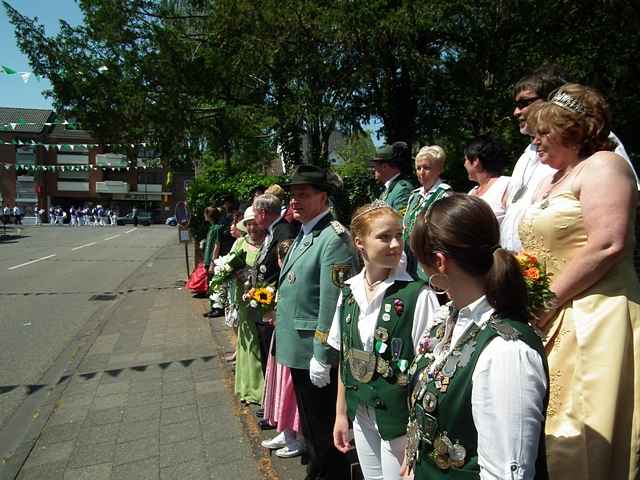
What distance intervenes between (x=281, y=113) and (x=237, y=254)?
5.22 meters

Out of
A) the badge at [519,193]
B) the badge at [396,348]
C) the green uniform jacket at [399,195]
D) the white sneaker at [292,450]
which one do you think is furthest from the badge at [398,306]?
the green uniform jacket at [399,195]

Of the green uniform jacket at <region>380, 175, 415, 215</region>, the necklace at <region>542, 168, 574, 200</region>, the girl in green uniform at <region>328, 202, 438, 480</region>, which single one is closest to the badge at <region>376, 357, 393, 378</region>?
the girl in green uniform at <region>328, 202, 438, 480</region>

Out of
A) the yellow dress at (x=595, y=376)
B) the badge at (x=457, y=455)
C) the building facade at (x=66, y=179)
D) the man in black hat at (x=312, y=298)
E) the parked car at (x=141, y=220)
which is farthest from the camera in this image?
the building facade at (x=66, y=179)

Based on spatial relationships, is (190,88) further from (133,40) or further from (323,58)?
(323,58)

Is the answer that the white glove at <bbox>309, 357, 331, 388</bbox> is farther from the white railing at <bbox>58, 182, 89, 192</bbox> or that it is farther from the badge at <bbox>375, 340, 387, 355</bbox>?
the white railing at <bbox>58, 182, 89, 192</bbox>

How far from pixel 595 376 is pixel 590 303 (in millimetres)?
270

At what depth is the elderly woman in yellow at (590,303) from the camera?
6.25 feet

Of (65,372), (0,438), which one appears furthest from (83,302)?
(0,438)

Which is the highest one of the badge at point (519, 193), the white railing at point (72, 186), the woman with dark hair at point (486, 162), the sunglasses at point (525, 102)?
the white railing at point (72, 186)

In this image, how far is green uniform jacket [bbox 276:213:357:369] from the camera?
2.85 m

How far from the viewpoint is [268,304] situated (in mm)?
3771

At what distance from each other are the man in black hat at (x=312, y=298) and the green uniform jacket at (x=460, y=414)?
1.34m

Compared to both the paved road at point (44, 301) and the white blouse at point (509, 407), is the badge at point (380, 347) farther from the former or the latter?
the paved road at point (44, 301)

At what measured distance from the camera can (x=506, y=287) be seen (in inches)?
54.0
